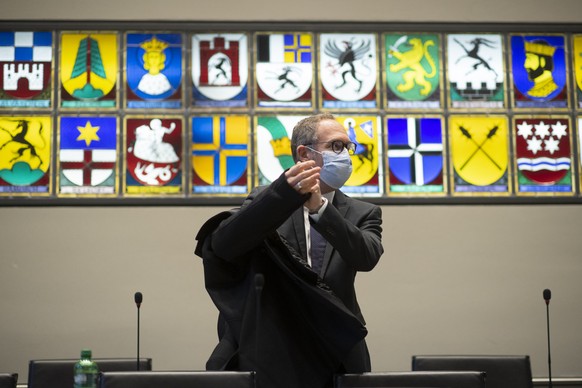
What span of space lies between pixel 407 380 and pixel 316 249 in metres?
0.48

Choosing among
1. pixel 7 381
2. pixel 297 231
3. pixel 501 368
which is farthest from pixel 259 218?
pixel 501 368

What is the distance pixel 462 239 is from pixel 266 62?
1.69 m

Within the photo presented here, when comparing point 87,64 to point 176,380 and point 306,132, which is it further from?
point 176,380

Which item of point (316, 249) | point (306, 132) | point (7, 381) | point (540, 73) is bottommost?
point (7, 381)

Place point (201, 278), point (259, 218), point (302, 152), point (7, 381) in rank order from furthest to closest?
1. point (201, 278)
2. point (302, 152)
3. point (7, 381)
4. point (259, 218)

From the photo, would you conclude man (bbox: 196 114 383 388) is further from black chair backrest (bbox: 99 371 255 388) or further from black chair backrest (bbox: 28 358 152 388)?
black chair backrest (bbox: 28 358 152 388)

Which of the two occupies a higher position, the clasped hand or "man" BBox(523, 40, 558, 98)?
"man" BBox(523, 40, 558, 98)

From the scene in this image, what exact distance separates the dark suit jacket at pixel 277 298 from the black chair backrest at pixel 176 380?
0.12 metres

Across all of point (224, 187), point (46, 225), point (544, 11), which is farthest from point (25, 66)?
point (544, 11)

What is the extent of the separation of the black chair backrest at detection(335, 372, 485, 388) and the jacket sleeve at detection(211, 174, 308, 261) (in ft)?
1.31

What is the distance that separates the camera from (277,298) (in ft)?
7.42

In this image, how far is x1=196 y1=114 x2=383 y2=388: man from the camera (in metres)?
2.21

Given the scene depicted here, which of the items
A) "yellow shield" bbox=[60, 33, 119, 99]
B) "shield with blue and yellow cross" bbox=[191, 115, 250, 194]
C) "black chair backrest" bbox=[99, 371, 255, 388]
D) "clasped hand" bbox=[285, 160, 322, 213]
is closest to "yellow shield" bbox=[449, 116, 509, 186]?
"shield with blue and yellow cross" bbox=[191, 115, 250, 194]

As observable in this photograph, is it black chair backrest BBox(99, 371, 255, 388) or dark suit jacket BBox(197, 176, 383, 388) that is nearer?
black chair backrest BBox(99, 371, 255, 388)
